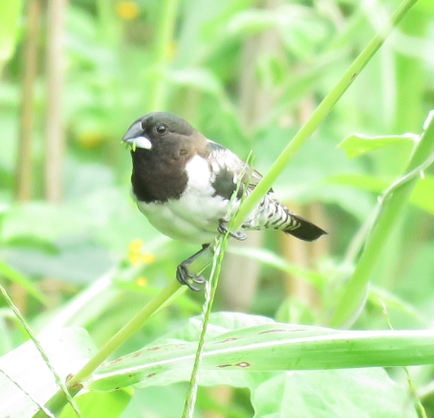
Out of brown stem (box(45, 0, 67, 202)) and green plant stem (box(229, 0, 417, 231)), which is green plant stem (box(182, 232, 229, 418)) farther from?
brown stem (box(45, 0, 67, 202))

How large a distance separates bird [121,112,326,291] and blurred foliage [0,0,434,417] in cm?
18

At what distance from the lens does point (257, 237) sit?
9.36 ft

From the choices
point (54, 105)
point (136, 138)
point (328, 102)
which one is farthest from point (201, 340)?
point (54, 105)

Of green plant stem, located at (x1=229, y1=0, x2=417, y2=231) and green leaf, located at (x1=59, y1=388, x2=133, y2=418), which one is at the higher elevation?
green plant stem, located at (x1=229, y1=0, x2=417, y2=231)

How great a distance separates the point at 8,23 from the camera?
129cm

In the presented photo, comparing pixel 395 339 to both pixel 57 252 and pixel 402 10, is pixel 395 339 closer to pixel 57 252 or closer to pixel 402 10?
pixel 402 10

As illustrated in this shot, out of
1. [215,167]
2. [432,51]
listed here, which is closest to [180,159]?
[215,167]

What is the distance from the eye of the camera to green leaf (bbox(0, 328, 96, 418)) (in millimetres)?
1022

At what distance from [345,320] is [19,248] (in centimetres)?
219

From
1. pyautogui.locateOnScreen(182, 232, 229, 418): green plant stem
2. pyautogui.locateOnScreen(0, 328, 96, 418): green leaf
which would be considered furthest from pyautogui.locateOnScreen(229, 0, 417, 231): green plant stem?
pyautogui.locateOnScreen(0, 328, 96, 418): green leaf

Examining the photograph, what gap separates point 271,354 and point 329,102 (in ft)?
1.13

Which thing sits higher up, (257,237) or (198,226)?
(198,226)

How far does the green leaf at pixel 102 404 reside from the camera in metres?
1.11

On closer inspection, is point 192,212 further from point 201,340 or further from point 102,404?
point 201,340
